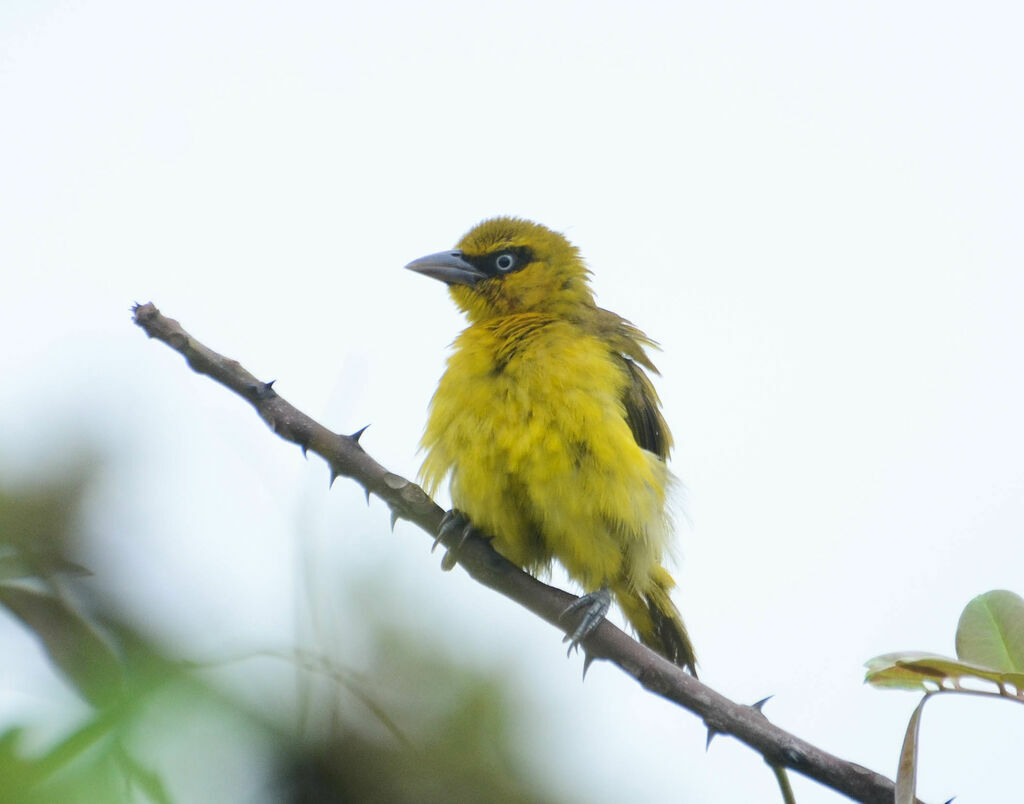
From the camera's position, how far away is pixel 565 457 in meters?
4.19

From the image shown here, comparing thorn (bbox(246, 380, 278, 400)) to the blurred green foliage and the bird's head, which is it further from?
the bird's head

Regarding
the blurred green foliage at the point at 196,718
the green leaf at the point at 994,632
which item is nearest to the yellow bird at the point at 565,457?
the green leaf at the point at 994,632

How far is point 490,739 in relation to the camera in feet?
4.03

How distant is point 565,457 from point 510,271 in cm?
144

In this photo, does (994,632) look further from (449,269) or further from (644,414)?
(449,269)

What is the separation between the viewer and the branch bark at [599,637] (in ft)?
7.32

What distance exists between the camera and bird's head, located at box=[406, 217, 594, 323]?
203 inches

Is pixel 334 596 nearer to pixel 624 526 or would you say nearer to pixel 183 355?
pixel 183 355

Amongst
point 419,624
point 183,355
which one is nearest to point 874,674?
point 419,624

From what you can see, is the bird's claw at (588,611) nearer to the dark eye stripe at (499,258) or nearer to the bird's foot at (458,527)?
the bird's foot at (458,527)

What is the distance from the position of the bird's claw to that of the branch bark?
6 centimetres

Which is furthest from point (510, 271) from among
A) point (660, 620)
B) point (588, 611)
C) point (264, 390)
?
point (264, 390)

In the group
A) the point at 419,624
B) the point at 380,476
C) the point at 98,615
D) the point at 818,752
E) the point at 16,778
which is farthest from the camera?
the point at 380,476

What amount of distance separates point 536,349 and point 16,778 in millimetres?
3689
